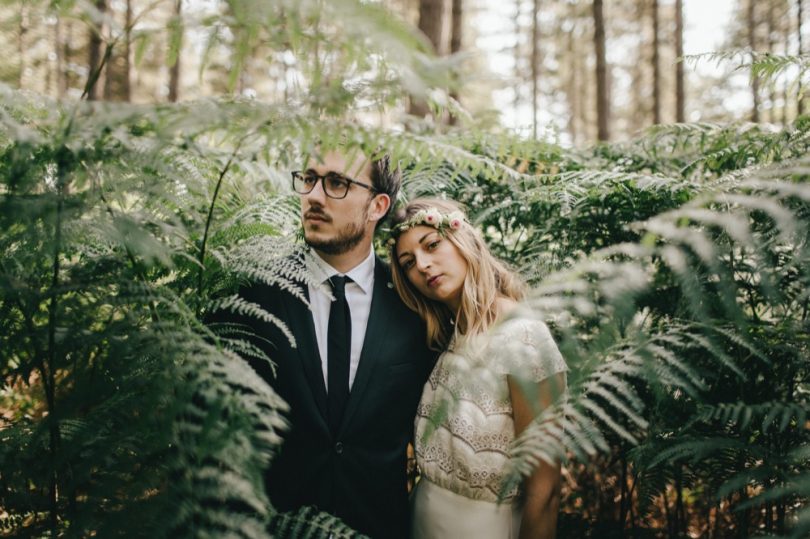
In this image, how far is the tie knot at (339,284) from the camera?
243 cm

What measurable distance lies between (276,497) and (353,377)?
2.04ft

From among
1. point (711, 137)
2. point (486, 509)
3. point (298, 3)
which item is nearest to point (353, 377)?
point (486, 509)

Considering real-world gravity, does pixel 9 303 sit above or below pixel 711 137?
below

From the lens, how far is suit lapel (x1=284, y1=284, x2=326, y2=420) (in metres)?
2.19

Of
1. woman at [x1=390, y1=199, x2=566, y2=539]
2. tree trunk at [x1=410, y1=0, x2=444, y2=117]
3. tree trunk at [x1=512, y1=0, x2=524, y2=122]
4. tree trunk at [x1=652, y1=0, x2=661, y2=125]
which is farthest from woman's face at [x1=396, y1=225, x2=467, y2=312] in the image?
tree trunk at [x1=512, y1=0, x2=524, y2=122]

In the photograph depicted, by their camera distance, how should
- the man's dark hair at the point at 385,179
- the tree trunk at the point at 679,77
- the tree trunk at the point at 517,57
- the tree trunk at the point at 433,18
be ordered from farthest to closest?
the tree trunk at the point at 517,57
the tree trunk at the point at 679,77
the tree trunk at the point at 433,18
the man's dark hair at the point at 385,179

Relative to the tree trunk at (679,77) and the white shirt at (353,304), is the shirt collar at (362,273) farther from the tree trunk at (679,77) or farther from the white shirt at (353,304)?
the tree trunk at (679,77)

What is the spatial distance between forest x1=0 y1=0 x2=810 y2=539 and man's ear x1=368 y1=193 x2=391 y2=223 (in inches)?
13.1

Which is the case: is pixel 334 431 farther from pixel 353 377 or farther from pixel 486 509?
pixel 486 509

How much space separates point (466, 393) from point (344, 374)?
582mm

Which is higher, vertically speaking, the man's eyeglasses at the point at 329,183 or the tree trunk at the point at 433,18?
the tree trunk at the point at 433,18

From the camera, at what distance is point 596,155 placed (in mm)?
3316

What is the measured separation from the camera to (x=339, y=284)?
97.0 inches

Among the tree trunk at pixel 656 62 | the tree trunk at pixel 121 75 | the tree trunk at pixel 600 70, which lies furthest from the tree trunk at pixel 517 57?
the tree trunk at pixel 121 75
